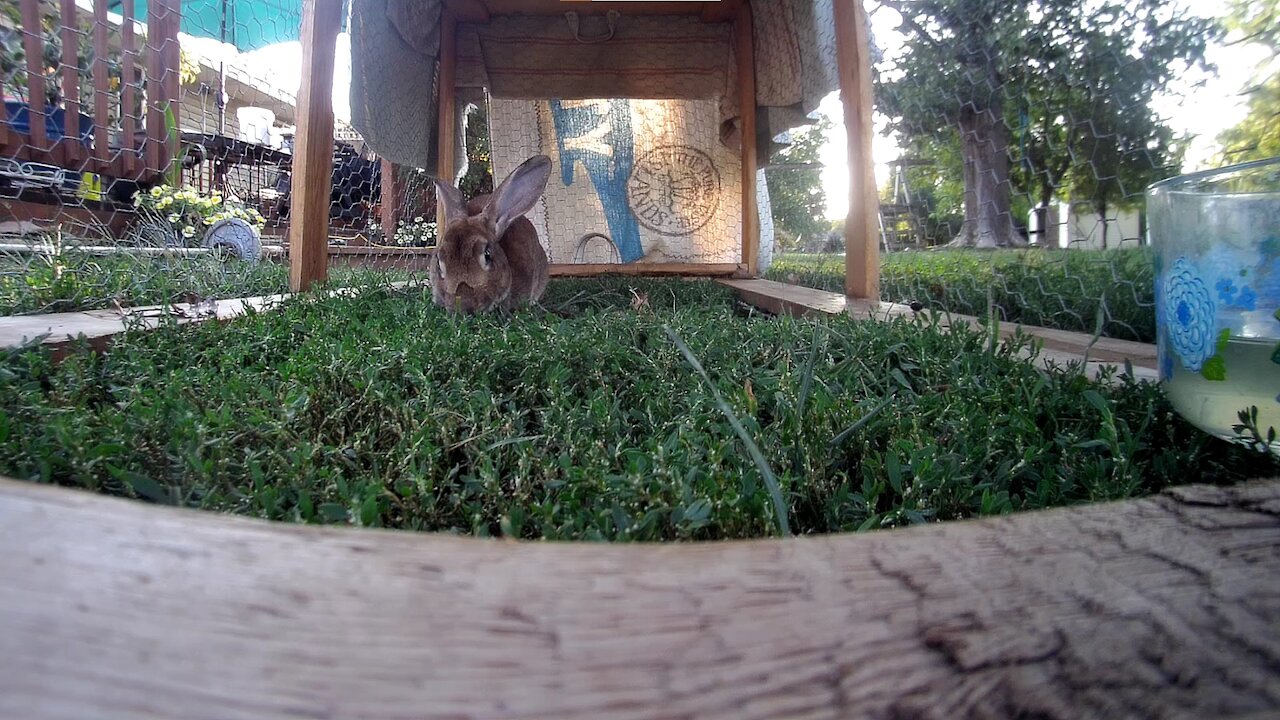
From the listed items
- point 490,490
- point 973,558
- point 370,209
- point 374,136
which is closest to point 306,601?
point 973,558

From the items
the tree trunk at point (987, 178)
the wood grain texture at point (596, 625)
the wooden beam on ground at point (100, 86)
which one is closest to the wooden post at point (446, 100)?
the wooden beam on ground at point (100, 86)

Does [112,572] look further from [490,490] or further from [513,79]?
[513,79]

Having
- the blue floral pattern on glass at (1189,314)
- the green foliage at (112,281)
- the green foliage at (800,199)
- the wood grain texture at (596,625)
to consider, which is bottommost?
the wood grain texture at (596,625)

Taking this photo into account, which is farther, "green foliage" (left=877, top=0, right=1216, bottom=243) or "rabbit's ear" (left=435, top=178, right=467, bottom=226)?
"rabbit's ear" (left=435, top=178, right=467, bottom=226)

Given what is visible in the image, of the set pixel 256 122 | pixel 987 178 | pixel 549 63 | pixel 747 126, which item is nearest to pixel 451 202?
pixel 549 63

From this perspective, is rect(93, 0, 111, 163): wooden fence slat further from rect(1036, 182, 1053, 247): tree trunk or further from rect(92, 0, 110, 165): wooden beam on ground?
rect(1036, 182, 1053, 247): tree trunk

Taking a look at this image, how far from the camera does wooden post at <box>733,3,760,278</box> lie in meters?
4.02

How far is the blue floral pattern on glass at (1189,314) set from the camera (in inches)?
41.3

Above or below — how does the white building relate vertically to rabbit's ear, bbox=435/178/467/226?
below

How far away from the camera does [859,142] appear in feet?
8.19

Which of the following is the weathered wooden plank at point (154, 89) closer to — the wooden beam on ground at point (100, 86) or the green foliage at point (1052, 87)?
the wooden beam on ground at point (100, 86)

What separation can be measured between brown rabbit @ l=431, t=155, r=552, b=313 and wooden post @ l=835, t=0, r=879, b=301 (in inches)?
47.7

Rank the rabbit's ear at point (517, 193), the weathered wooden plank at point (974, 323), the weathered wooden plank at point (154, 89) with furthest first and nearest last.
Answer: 1. the weathered wooden plank at point (154, 89)
2. the rabbit's ear at point (517, 193)
3. the weathered wooden plank at point (974, 323)

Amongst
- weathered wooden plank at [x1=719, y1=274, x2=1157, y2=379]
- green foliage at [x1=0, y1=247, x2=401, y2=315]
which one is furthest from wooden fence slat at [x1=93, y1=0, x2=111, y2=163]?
weathered wooden plank at [x1=719, y1=274, x2=1157, y2=379]
